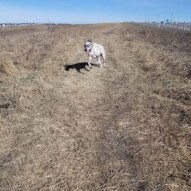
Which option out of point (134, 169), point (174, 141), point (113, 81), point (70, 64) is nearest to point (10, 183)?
point (134, 169)

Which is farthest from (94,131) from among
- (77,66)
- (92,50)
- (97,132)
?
(77,66)

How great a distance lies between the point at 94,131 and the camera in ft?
25.7

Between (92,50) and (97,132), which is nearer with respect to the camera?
(97,132)

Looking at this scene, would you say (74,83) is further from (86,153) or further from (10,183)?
(10,183)

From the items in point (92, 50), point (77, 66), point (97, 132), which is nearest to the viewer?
point (97, 132)

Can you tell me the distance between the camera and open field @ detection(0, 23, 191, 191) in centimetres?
587

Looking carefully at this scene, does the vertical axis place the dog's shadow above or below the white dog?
below

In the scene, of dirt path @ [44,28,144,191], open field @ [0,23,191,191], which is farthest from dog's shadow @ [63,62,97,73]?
dirt path @ [44,28,144,191]

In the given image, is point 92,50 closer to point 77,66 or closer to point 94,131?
point 77,66

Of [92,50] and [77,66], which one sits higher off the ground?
[92,50]

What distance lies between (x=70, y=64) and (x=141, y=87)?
5.68 metres

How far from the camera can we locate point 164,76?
1350 centimetres

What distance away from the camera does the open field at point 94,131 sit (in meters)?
5.87

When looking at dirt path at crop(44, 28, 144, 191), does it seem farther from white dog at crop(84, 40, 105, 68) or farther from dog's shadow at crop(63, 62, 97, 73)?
white dog at crop(84, 40, 105, 68)
